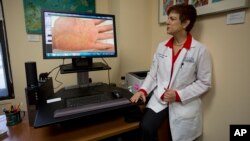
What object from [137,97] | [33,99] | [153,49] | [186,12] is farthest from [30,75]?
[153,49]

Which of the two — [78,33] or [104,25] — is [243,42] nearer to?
[104,25]

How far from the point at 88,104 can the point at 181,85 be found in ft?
2.07

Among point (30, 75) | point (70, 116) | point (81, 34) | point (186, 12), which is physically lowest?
point (70, 116)

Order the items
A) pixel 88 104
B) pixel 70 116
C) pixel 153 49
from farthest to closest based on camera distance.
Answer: pixel 153 49 → pixel 88 104 → pixel 70 116

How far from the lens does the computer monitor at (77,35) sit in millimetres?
1087

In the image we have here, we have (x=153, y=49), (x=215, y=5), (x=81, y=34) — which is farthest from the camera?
(x=153, y=49)

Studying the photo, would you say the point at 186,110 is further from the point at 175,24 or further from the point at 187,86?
the point at 175,24

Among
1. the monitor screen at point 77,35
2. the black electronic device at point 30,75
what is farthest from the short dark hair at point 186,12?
the black electronic device at point 30,75

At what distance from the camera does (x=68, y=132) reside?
3.02 ft

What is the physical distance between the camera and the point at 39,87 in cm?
97

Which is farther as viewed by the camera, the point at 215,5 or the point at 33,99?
the point at 215,5

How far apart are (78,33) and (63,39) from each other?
4.3 inches

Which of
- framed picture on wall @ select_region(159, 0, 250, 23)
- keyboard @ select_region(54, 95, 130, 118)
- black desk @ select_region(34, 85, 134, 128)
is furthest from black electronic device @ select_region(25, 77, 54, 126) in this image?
framed picture on wall @ select_region(159, 0, 250, 23)

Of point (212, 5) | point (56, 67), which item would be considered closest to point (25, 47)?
point (56, 67)
